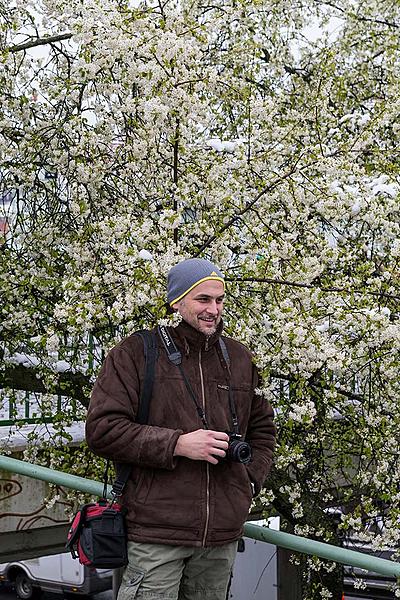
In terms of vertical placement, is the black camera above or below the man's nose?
below

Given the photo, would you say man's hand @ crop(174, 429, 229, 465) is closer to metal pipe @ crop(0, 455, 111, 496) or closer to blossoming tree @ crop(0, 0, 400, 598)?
metal pipe @ crop(0, 455, 111, 496)

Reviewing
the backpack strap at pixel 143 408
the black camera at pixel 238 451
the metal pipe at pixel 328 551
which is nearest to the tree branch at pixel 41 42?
the backpack strap at pixel 143 408

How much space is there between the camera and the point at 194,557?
12.0 feet

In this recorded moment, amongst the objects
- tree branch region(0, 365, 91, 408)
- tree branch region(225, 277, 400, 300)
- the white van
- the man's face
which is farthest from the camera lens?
the white van

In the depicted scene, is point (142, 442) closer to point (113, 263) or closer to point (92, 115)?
point (113, 263)

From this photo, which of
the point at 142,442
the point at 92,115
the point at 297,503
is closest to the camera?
the point at 142,442

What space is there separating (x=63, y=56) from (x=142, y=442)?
4869mm

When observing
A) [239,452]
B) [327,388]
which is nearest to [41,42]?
[327,388]

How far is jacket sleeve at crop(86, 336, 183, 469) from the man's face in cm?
25

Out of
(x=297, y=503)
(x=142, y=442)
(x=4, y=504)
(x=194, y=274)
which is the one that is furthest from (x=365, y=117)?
(x=142, y=442)

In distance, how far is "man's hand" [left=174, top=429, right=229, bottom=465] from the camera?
3.47 meters

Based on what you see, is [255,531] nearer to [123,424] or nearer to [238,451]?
[238,451]

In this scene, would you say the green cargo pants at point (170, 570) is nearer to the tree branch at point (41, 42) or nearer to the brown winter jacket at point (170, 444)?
the brown winter jacket at point (170, 444)

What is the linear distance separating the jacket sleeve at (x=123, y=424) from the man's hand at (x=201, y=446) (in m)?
0.03
